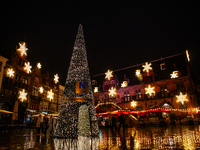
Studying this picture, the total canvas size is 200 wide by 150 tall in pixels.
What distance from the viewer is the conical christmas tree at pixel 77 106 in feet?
28.1

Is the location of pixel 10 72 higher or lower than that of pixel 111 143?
higher

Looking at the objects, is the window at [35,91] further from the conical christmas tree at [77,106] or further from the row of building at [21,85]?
the conical christmas tree at [77,106]

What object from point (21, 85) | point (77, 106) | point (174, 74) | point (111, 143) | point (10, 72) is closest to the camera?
point (111, 143)

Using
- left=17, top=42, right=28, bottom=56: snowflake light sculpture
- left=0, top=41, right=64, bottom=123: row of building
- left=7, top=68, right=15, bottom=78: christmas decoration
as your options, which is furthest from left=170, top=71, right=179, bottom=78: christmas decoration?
left=7, top=68, right=15, bottom=78: christmas decoration

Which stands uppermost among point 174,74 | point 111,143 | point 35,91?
point 174,74

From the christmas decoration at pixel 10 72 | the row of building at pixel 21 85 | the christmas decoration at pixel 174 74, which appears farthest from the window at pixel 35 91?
the christmas decoration at pixel 174 74

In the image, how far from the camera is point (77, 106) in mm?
8953

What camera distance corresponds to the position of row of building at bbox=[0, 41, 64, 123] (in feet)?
76.1

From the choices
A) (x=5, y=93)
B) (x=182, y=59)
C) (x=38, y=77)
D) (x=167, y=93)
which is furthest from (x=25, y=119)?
(x=182, y=59)

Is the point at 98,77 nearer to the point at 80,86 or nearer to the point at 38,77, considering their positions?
the point at 38,77

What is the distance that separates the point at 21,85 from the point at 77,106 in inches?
821

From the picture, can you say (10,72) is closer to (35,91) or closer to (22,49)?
(22,49)

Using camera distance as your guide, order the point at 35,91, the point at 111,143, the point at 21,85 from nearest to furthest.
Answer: the point at 111,143
the point at 21,85
the point at 35,91

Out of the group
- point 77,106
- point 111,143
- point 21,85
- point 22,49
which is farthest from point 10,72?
point 111,143
